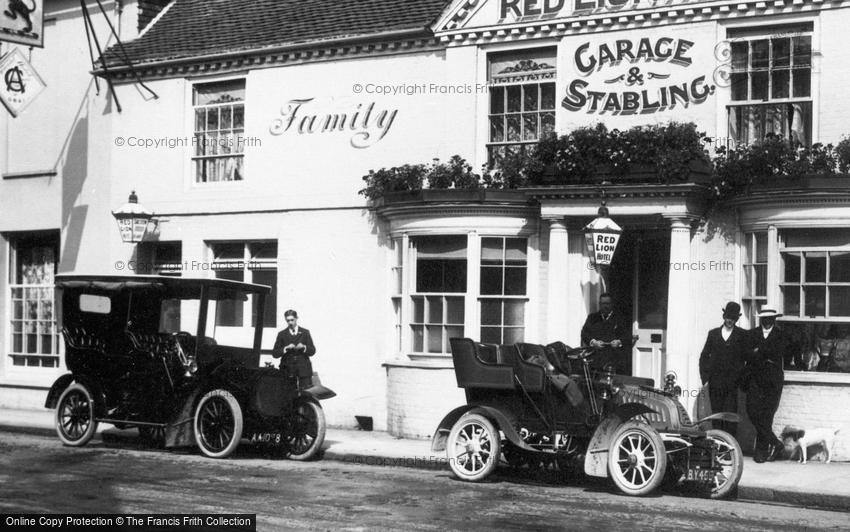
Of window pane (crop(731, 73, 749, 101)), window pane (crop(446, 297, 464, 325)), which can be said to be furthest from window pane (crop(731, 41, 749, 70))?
window pane (crop(446, 297, 464, 325))

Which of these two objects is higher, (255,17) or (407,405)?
(255,17)

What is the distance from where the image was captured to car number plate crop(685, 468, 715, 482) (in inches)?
487

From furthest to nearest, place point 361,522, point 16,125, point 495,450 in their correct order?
point 16,125, point 495,450, point 361,522

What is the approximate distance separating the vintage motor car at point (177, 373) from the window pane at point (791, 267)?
235 inches

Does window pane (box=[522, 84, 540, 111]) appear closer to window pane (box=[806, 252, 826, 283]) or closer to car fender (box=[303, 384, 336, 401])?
window pane (box=[806, 252, 826, 283])

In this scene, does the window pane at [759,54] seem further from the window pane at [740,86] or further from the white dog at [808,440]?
the white dog at [808,440]

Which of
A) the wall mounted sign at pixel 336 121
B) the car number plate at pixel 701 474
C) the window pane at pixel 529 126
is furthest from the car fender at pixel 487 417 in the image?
the wall mounted sign at pixel 336 121

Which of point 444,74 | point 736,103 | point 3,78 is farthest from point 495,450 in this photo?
point 3,78

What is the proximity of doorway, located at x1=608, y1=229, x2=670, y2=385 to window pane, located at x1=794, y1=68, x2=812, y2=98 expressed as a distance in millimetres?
2640

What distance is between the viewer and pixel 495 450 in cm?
1327

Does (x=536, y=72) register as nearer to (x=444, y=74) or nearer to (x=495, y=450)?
(x=444, y=74)

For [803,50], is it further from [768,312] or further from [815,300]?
[768,312]

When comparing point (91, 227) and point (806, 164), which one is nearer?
point (806, 164)

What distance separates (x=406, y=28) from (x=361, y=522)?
34.5 ft
